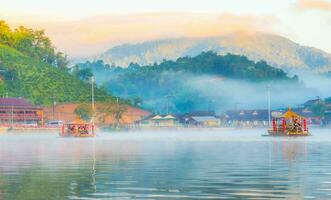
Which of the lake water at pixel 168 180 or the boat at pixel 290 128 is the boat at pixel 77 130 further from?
the lake water at pixel 168 180

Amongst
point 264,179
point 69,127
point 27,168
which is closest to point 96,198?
point 264,179

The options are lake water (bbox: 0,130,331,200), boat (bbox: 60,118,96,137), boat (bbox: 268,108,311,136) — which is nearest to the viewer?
lake water (bbox: 0,130,331,200)

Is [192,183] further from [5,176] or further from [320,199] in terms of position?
[5,176]

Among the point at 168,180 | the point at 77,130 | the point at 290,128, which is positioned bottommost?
the point at 168,180

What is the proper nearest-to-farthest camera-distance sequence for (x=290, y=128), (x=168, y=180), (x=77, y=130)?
(x=168, y=180)
(x=290, y=128)
(x=77, y=130)

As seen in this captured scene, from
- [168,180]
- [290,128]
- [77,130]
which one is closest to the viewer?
[168,180]

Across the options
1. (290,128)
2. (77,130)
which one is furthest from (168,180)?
(77,130)

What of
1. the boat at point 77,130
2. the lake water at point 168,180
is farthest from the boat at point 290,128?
the lake water at point 168,180

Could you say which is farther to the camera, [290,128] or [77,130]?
[77,130]

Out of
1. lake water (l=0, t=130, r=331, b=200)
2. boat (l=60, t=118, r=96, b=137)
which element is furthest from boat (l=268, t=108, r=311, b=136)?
lake water (l=0, t=130, r=331, b=200)

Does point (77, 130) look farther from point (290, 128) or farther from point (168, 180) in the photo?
point (168, 180)

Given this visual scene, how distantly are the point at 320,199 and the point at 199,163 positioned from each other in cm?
2644

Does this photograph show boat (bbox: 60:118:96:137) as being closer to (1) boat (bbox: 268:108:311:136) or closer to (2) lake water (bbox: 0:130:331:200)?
(1) boat (bbox: 268:108:311:136)

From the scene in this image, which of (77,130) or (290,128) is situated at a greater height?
(77,130)
